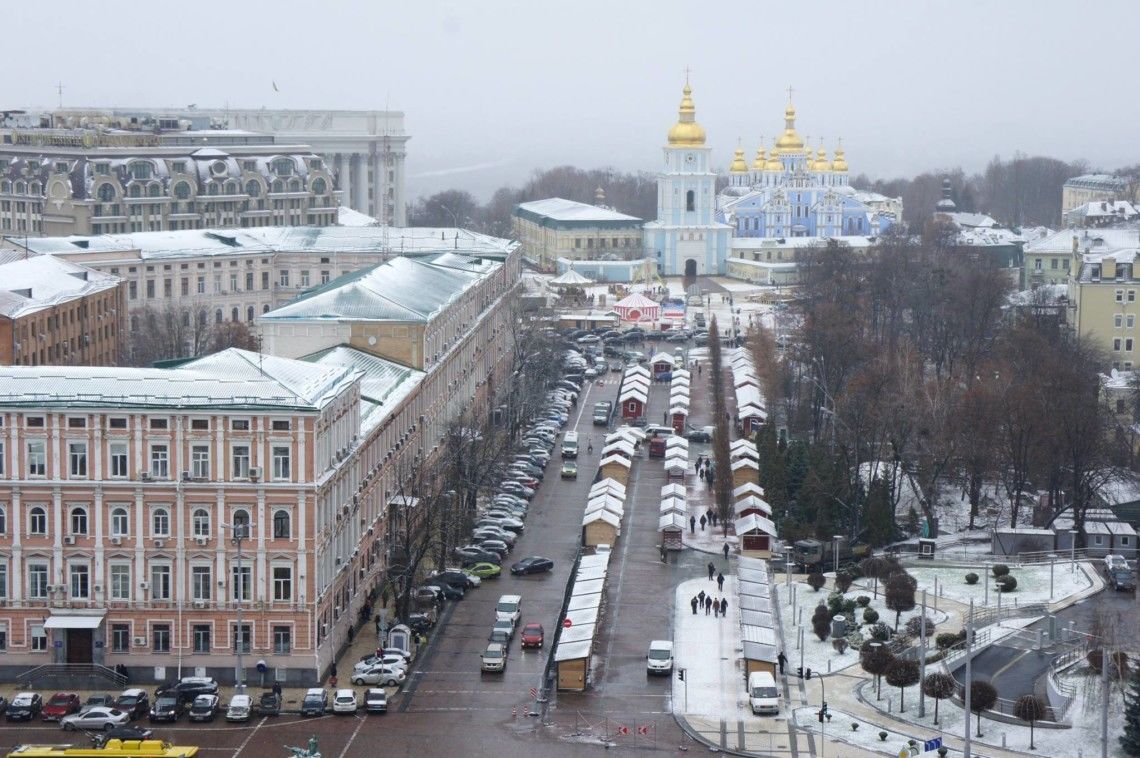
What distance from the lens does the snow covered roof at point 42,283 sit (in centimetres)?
5238

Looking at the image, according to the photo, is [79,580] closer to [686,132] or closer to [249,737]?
[249,737]

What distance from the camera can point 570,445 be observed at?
56062 millimetres

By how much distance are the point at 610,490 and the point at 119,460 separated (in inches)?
624

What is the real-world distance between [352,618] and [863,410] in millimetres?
17302

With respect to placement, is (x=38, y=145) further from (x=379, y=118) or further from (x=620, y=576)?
(x=620, y=576)

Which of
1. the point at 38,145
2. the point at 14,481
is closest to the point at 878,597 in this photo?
the point at 14,481

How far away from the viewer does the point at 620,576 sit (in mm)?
41969

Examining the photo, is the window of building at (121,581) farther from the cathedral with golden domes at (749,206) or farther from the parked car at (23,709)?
the cathedral with golden domes at (749,206)

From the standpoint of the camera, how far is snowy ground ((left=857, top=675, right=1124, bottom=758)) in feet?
99.8

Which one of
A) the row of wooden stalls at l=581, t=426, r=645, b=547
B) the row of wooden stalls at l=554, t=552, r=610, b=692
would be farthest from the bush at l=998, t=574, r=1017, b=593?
the row of wooden stalls at l=581, t=426, r=645, b=547

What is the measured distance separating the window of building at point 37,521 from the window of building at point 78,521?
0.43 meters

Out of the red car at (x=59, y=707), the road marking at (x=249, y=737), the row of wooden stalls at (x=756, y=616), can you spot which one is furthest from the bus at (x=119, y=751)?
the row of wooden stalls at (x=756, y=616)

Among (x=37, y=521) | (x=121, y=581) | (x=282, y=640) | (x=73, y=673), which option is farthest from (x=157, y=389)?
(x=73, y=673)

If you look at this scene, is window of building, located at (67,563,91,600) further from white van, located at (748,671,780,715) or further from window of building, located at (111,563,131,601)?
white van, located at (748,671,780,715)
